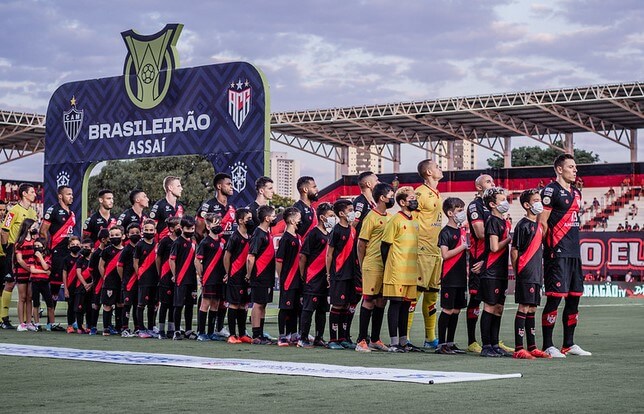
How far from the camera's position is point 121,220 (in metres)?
15.9

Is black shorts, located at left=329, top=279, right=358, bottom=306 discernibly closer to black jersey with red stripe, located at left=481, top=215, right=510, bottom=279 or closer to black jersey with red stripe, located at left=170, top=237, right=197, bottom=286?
black jersey with red stripe, located at left=481, top=215, right=510, bottom=279

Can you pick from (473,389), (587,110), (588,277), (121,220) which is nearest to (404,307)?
(473,389)

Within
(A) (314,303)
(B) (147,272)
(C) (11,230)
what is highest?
(C) (11,230)

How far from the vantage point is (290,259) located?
13148 millimetres

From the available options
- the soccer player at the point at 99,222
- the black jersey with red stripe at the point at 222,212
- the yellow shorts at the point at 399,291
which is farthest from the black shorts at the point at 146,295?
the yellow shorts at the point at 399,291

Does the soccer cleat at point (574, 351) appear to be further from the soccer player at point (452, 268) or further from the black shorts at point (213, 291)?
the black shorts at point (213, 291)

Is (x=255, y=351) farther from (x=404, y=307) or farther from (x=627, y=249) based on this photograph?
(x=627, y=249)

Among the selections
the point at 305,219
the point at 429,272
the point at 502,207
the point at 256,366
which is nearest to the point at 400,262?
the point at 429,272

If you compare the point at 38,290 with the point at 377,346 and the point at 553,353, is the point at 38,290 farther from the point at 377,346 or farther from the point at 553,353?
the point at 553,353

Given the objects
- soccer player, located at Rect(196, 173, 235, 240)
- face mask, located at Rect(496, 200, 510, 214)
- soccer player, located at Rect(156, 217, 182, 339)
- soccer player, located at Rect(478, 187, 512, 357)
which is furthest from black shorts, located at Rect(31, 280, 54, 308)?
A: face mask, located at Rect(496, 200, 510, 214)

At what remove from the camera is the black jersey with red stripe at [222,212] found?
1466 cm

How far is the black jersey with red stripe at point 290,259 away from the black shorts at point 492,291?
2639 mm

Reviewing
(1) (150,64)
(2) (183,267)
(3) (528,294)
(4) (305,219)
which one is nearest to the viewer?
(3) (528,294)

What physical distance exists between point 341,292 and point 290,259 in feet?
3.02
